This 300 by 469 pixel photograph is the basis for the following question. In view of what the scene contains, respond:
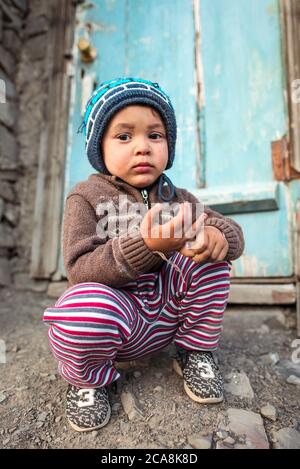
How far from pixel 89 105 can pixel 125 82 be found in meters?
0.16

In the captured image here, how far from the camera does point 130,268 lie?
3.20 feet

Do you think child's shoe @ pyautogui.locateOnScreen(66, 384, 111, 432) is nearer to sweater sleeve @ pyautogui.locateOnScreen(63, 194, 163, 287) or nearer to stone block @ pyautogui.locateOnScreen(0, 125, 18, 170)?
sweater sleeve @ pyautogui.locateOnScreen(63, 194, 163, 287)

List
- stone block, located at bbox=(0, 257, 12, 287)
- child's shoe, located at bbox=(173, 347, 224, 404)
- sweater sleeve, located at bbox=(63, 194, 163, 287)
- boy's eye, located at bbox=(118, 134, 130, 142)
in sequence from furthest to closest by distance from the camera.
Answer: stone block, located at bbox=(0, 257, 12, 287) → boy's eye, located at bbox=(118, 134, 130, 142) → child's shoe, located at bbox=(173, 347, 224, 404) → sweater sleeve, located at bbox=(63, 194, 163, 287)

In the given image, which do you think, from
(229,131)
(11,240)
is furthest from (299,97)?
(11,240)

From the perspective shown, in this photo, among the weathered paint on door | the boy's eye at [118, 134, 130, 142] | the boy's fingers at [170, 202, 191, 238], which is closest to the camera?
the boy's fingers at [170, 202, 191, 238]

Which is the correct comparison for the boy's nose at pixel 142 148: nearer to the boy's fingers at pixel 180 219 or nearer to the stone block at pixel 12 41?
the boy's fingers at pixel 180 219

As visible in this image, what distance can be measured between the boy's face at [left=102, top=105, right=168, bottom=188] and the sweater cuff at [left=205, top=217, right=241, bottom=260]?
0.27 m

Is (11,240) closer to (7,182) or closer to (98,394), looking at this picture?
(7,182)

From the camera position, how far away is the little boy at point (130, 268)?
953mm

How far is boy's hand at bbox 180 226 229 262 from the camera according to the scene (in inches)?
37.4

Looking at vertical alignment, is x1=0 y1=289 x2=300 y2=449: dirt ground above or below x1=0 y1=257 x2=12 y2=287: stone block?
below

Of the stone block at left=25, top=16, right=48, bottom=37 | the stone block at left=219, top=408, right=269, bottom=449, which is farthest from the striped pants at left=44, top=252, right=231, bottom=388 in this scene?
the stone block at left=25, top=16, right=48, bottom=37

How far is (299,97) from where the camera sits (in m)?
1.99

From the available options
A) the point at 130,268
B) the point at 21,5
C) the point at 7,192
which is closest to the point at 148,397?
the point at 130,268
